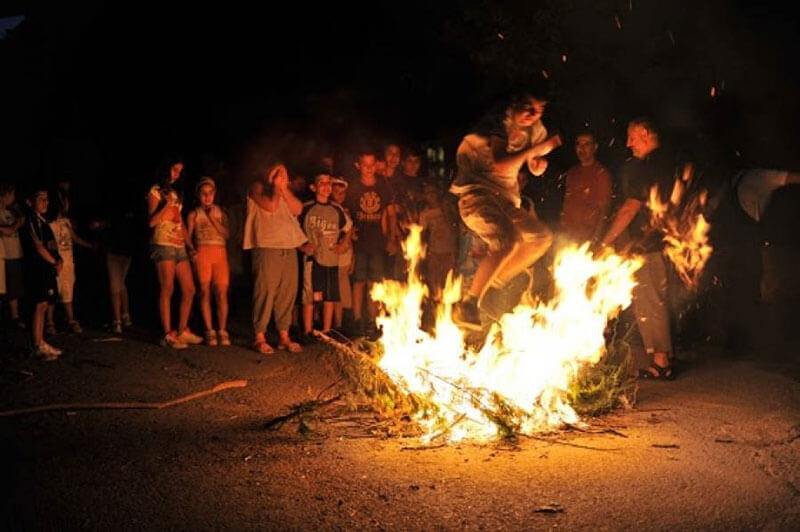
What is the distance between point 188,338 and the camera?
8.45 meters

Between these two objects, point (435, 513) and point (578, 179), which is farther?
point (578, 179)

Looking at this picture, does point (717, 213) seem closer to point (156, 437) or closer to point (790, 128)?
point (790, 128)

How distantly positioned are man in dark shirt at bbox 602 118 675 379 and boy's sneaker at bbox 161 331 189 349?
4725mm

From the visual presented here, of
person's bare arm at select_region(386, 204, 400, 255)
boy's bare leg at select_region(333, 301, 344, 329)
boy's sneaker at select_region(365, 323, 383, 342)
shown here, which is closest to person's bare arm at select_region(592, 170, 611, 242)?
person's bare arm at select_region(386, 204, 400, 255)

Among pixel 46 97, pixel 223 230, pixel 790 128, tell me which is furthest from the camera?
pixel 46 97

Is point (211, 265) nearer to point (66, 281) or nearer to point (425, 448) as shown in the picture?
point (66, 281)

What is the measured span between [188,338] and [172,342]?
0.22 meters

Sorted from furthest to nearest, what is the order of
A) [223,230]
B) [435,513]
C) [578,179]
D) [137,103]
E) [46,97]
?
[46,97] < [137,103] < [223,230] < [578,179] < [435,513]

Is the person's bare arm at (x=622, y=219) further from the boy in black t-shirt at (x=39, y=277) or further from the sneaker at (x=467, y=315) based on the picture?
the boy in black t-shirt at (x=39, y=277)

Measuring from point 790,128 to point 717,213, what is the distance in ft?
8.17

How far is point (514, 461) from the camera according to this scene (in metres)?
4.67

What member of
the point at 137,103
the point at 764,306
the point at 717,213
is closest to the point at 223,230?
the point at 717,213

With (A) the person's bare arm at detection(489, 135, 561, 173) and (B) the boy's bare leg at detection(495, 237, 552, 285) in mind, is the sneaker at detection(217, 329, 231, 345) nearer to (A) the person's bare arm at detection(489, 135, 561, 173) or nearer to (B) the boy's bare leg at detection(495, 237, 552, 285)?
(B) the boy's bare leg at detection(495, 237, 552, 285)

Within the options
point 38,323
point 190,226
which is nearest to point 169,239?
point 190,226
